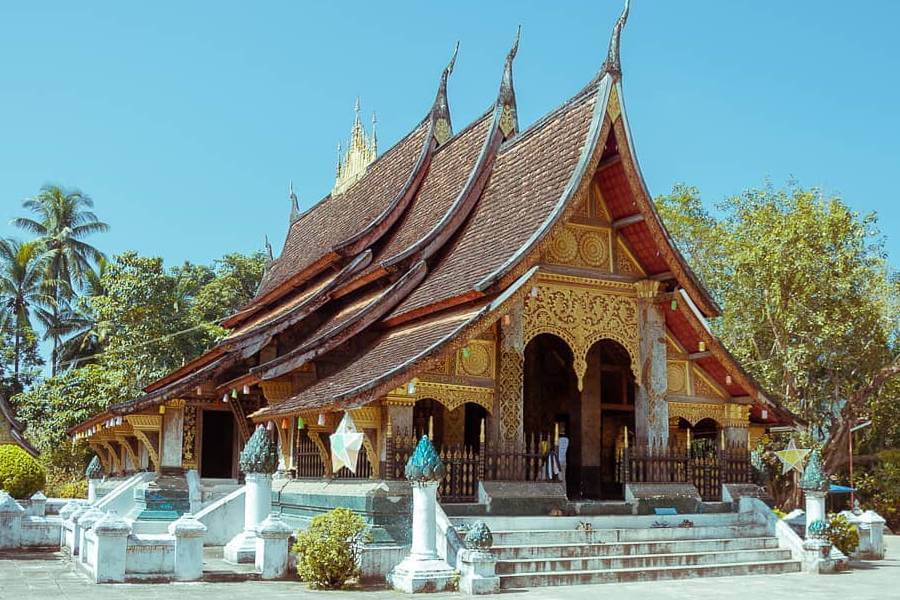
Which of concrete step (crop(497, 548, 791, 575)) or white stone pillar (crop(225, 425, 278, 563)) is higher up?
white stone pillar (crop(225, 425, 278, 563))

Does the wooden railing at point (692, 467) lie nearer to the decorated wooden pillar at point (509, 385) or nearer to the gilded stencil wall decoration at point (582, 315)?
the gilded stencil wall decoration at point (582, 315)

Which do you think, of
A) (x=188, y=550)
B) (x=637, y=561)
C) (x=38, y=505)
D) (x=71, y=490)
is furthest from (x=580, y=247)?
(x=71, y=490)

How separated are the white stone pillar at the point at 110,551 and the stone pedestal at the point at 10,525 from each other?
6225 mm

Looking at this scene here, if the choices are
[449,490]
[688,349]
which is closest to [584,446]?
[688,349]

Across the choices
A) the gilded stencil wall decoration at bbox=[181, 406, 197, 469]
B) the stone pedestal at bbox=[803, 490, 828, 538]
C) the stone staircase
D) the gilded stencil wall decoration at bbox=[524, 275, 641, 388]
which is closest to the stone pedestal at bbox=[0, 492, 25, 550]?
the gilded stencil wall decoration at bbox=[181, 406, 197, 469]

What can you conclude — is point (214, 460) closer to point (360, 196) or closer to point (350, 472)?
point (360, 196)

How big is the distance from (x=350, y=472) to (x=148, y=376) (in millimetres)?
20818

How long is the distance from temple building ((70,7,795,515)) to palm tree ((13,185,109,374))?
87.3ft

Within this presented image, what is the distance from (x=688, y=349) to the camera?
45.9ft

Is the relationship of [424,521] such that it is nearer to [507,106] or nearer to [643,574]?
[643,574]

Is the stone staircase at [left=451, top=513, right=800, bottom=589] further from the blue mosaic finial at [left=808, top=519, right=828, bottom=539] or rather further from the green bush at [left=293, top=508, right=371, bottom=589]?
the green bush at [left=293, top=508, right=371, bottom=589]

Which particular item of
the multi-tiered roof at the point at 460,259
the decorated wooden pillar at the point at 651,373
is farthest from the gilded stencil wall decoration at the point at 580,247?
the decorated wooden pillar at the point at 651,373

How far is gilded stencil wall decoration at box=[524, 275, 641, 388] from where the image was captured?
42.4 feet

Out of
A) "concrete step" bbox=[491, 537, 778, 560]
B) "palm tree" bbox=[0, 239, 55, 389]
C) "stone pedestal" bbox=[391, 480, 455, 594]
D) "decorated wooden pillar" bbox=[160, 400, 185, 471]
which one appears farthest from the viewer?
"palm tree" bbox=[0, 239, 55, 389]
